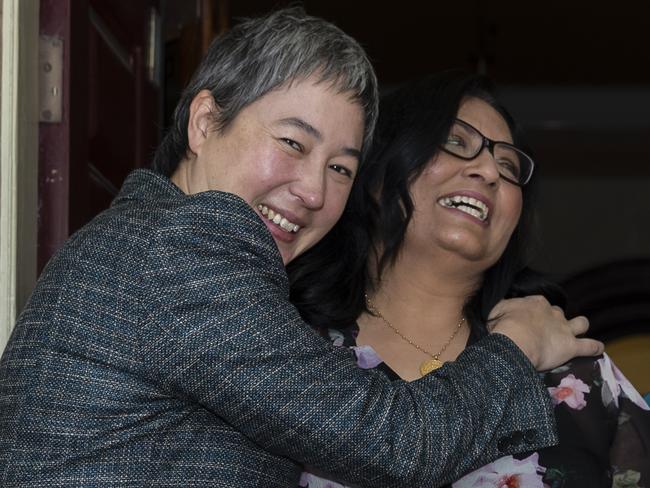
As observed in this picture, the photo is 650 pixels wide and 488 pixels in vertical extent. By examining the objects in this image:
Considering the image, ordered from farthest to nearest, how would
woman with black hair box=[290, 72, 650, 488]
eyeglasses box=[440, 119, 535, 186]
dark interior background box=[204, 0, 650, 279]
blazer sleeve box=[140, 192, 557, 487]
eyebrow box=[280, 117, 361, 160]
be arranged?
dark interior background box=[204, 0, 650, 279]
eyeglasses box=[440, 119, 535, 186]
woman with black hair box=[290, 72, 650, 488]
eyebrow box=[280, 117, 361, 160]
blazer sleeve box=[140, 192, 557, 487]

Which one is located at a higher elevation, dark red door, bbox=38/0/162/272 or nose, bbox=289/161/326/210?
nose, bbox=289/161/326/210

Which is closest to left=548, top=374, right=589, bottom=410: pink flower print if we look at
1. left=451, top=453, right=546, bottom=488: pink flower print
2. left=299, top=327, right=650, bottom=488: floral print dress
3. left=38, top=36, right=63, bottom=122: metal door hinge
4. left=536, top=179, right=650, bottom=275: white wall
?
left=299, top=327, right=650, bottom=488: floral print dress

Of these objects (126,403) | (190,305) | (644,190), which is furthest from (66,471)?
(644,190)

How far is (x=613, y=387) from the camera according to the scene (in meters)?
2.16

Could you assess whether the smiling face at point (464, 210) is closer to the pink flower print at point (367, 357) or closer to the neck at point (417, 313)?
the neck at point (417, 313)

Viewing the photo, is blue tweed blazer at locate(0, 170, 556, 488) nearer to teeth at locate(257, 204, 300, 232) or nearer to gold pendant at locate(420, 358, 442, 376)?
teeth at locate(257, 204, 300, 232)

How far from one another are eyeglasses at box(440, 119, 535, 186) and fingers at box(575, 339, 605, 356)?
1.14ft

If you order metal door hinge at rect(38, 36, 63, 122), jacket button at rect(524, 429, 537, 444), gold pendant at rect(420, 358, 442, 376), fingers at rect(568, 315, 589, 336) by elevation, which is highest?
metal door hinge at rect(38, 36, 63, 122)

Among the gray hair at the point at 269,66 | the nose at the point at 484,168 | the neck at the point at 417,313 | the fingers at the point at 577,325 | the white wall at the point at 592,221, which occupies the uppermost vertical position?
the gray hair at the point at 269,66

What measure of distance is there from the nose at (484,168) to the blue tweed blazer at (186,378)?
0.74 m

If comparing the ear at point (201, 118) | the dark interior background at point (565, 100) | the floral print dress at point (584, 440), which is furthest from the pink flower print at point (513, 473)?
the dark interior background at point (565, 100)

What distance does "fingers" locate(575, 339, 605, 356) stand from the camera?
6.88 feet

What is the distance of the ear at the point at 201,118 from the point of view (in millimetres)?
1749

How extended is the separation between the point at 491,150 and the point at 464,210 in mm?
135
